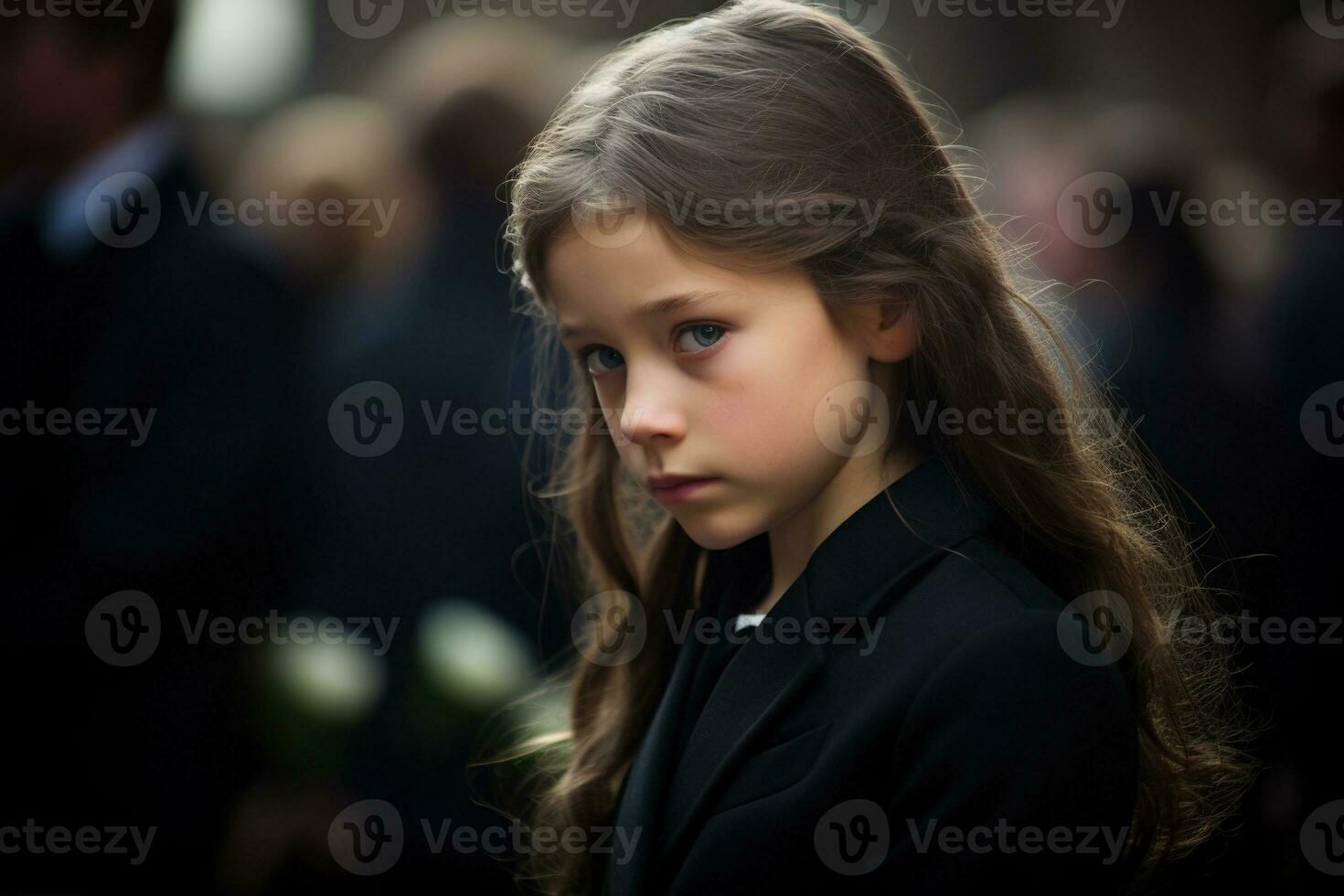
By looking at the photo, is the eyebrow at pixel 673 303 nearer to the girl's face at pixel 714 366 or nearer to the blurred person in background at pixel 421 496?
the girl's face at pixel 714 366

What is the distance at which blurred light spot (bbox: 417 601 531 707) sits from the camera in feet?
7.09

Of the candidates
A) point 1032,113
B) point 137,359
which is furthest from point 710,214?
point 1032,113

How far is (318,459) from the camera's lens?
2160 millimetres

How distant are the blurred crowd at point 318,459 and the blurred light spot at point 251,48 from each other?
58.8 inches

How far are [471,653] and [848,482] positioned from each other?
1158 mm

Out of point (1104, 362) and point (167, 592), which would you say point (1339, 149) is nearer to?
point (1104, 362)

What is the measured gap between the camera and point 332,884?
217 cm

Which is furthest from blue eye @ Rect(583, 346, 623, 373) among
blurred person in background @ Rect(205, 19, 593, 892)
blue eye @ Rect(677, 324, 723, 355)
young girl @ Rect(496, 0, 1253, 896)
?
blurred person in background @ Rect(205, 19, 593, 892)

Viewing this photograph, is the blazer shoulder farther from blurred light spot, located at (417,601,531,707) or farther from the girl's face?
blurred light spot, located at (417,601,531,707)

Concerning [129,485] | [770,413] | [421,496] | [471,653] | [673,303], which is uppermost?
[673,303]

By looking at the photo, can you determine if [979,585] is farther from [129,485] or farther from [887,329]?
[129,485]

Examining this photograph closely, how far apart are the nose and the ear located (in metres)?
0.21

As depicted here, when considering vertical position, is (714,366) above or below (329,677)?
above

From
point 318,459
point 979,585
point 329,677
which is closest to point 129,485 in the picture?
point 318,459
